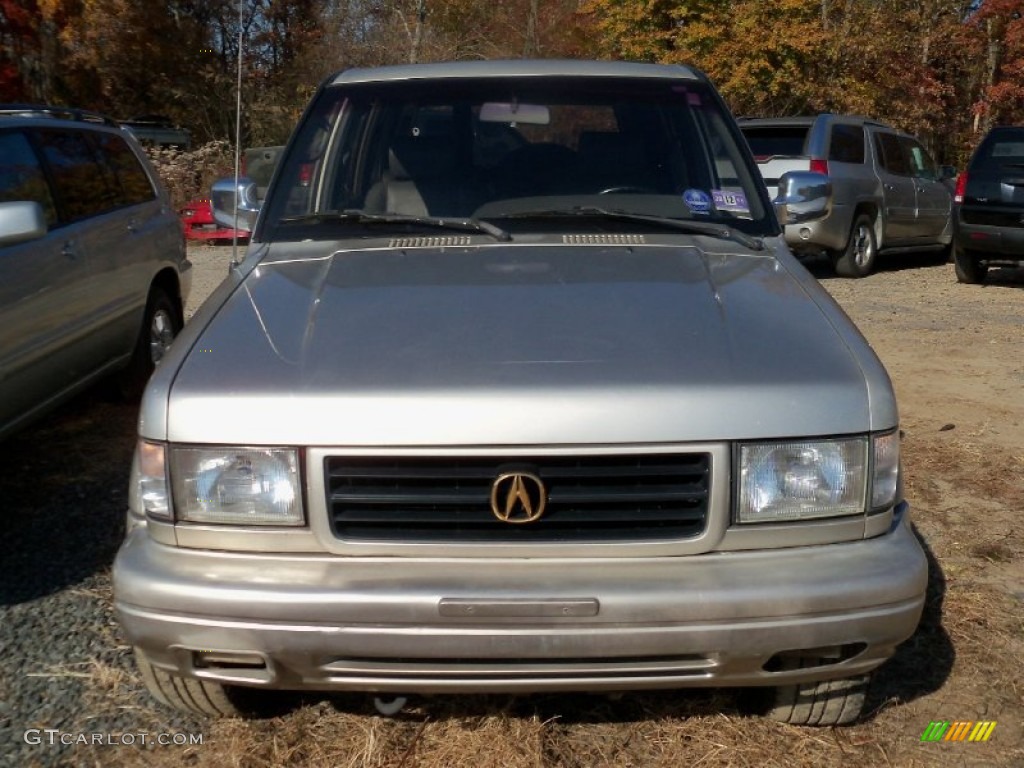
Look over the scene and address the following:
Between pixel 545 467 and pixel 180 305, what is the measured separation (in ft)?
16.9

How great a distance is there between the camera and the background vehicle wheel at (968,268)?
37.9 ft

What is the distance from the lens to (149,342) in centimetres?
645

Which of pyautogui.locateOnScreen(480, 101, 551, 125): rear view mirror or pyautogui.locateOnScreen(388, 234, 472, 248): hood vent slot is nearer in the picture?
pyautogui.locateOnScreen(388, 234, 472, 248): hood vent slot

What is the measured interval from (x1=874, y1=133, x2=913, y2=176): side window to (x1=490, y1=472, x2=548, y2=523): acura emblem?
11.2 m

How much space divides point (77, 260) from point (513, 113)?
2618 millimetres

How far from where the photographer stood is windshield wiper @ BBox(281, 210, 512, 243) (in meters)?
3.47

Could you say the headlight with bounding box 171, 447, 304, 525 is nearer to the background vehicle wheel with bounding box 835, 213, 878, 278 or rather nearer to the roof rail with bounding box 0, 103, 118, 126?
the roof rail with bounding box 0, 103, 118, 126

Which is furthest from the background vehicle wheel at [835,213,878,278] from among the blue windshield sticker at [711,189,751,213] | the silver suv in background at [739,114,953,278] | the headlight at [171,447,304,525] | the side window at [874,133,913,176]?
the headlight at [171,447,304,525]

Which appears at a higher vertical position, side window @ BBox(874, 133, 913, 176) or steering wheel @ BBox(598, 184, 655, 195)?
steering wheel @ BBox(598, 184, 655, 195)

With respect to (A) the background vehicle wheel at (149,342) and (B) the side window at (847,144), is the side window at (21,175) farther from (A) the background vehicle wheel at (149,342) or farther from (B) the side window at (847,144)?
(B) the side window at (847,144)

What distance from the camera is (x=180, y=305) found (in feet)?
22.9

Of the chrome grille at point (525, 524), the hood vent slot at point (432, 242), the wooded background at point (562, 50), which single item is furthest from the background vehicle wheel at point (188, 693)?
the wooded background at point (562, 50)

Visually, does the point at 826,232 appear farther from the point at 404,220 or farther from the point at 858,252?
the point at 404,220

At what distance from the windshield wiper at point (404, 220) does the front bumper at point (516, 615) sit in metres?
1.40
